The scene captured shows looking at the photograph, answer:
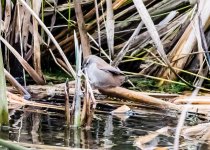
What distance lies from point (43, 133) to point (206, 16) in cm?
159

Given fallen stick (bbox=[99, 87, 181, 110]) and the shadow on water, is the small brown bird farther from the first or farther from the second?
the shadow on water

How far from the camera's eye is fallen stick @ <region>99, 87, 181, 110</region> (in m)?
3.19

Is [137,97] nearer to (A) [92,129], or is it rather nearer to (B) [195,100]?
(B) [195,100]

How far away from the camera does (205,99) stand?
3.18 m

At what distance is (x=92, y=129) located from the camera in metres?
2.66

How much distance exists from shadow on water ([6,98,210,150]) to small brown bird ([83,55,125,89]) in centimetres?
30

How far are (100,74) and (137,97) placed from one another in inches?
9.8

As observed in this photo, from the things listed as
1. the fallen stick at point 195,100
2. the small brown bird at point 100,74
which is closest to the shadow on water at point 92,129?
the fallen stick at point 195,100

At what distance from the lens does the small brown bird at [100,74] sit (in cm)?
334

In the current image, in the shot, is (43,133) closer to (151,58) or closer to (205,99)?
(205,99)

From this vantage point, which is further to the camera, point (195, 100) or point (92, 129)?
point (195, 100)

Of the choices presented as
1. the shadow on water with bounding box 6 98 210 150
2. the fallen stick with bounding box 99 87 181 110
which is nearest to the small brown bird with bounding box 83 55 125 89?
the fallen stick with bounding box 99 87 181 110

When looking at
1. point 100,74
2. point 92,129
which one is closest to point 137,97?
point 100,74

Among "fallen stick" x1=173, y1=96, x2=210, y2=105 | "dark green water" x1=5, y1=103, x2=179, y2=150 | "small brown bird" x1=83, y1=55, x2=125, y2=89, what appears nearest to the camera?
"dark green water" x1=5, y1=103, x2=179, y2=150
